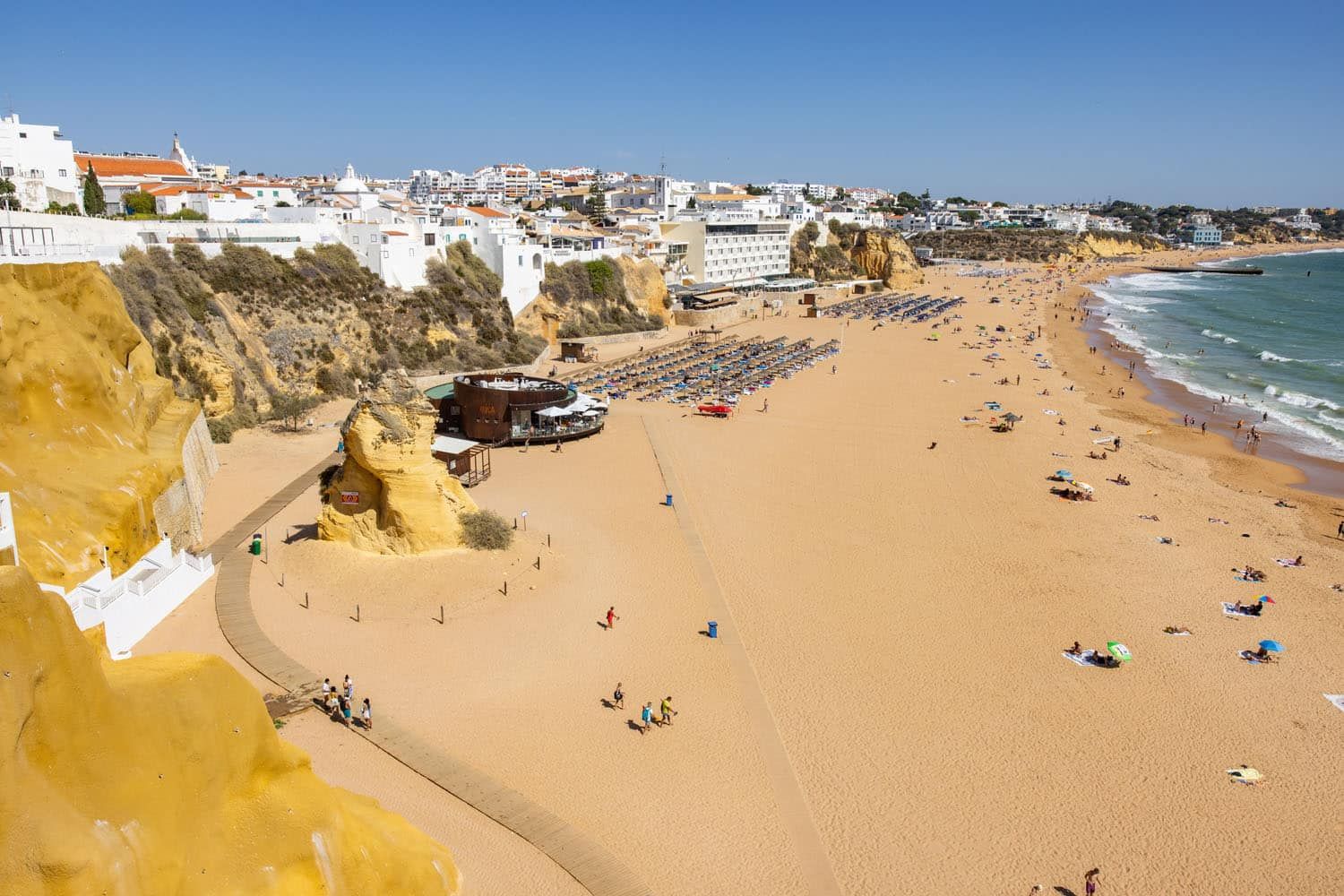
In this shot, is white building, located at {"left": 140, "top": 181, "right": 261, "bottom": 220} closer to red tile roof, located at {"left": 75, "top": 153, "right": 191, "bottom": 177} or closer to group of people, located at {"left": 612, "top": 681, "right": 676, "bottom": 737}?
red tile roof, located at {"left": 75, "top": 153, "right": 191, "bottom": 177}

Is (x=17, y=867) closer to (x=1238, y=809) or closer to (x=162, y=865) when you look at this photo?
(x=162, y=865)

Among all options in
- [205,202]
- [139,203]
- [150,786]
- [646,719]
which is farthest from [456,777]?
[139,203]

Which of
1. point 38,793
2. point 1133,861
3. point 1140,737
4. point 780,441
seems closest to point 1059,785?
point 1133,861

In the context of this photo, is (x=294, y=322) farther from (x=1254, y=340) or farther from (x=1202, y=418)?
(x=1254, y=340)

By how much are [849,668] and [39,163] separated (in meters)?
50.8

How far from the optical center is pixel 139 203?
1783 inches

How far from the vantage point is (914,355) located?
53.2m

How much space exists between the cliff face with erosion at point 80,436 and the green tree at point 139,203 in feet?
94.5

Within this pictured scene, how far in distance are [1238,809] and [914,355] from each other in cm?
4226

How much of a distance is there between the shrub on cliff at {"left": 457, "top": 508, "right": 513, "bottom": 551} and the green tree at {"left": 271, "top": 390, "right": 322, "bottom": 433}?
1380 cm

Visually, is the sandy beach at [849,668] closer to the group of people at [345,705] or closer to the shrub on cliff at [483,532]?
the group of people at [345,705]

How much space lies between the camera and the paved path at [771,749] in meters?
11.2

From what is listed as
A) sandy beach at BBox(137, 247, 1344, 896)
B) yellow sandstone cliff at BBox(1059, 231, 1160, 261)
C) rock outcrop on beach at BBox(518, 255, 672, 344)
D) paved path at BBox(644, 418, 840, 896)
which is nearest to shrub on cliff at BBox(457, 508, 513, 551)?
sandy beach at BBox(137, 247, 1344, 896)

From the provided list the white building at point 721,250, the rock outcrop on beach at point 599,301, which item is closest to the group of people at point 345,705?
the rock outcrop on beach at point 599,301
